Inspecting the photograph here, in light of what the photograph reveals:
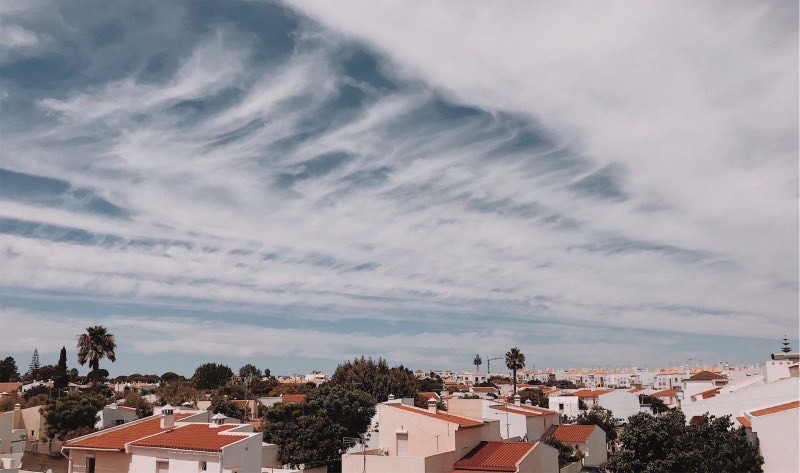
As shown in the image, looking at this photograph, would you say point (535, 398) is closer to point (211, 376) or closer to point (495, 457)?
point (211, 376)

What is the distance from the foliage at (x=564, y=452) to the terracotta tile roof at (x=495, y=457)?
15.2 meters

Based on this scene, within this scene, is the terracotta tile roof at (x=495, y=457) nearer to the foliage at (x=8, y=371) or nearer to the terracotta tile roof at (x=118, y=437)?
the terracotta tile roof at (x=118, y=437)

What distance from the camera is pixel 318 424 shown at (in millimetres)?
49375

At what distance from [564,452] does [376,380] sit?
3300cm

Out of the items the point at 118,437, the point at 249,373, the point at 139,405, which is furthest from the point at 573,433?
the point at 249,373

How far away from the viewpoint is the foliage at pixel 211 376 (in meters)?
125

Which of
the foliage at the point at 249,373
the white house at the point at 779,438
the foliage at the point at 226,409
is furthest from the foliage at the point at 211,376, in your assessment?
the white house at the point at 779,438

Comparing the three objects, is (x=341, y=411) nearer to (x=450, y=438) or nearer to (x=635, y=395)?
(x=450, y=438)

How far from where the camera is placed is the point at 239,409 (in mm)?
72812

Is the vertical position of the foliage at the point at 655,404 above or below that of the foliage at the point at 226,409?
below

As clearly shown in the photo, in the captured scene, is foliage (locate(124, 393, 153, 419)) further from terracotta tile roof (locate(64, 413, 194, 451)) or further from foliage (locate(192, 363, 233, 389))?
foliage (locate(192, 363, 233, 389))

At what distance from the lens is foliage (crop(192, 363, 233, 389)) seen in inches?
4924

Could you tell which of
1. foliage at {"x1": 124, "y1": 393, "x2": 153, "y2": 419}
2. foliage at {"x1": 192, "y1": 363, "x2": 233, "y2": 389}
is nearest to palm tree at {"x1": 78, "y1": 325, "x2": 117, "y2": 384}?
foliage at {"x1": 124, "y1": 393, "x2": 153, "y2": 419}

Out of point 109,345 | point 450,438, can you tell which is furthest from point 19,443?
point 450,438
